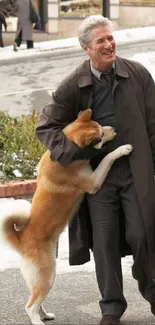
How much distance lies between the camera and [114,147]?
15.4 feet

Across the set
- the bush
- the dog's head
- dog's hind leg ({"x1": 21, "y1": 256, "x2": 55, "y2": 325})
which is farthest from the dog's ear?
the bush

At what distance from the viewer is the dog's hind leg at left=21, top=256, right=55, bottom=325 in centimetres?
466

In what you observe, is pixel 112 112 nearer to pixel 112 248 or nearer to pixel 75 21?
pixel 112 248

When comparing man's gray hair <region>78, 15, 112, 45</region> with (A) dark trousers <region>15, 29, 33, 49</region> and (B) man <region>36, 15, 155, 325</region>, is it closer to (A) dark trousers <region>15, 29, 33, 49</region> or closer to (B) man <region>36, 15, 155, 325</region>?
(B) man <region>36, 15, 155, 325</region>

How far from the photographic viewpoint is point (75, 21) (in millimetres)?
29859

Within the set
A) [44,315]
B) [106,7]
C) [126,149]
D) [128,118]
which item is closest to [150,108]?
[128,118]

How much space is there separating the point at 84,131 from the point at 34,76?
12181mm

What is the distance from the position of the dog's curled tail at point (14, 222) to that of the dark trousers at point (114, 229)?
15.8 inches

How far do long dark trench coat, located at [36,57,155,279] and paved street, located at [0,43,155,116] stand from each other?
27.3 feet

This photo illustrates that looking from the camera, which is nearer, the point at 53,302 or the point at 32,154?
the point at 53,302

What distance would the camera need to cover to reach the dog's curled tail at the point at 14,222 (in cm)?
468

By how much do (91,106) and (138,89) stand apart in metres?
0.29

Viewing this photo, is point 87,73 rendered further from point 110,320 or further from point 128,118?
point 110,320

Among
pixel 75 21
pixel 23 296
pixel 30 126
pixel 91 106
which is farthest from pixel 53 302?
pixel 75 21
